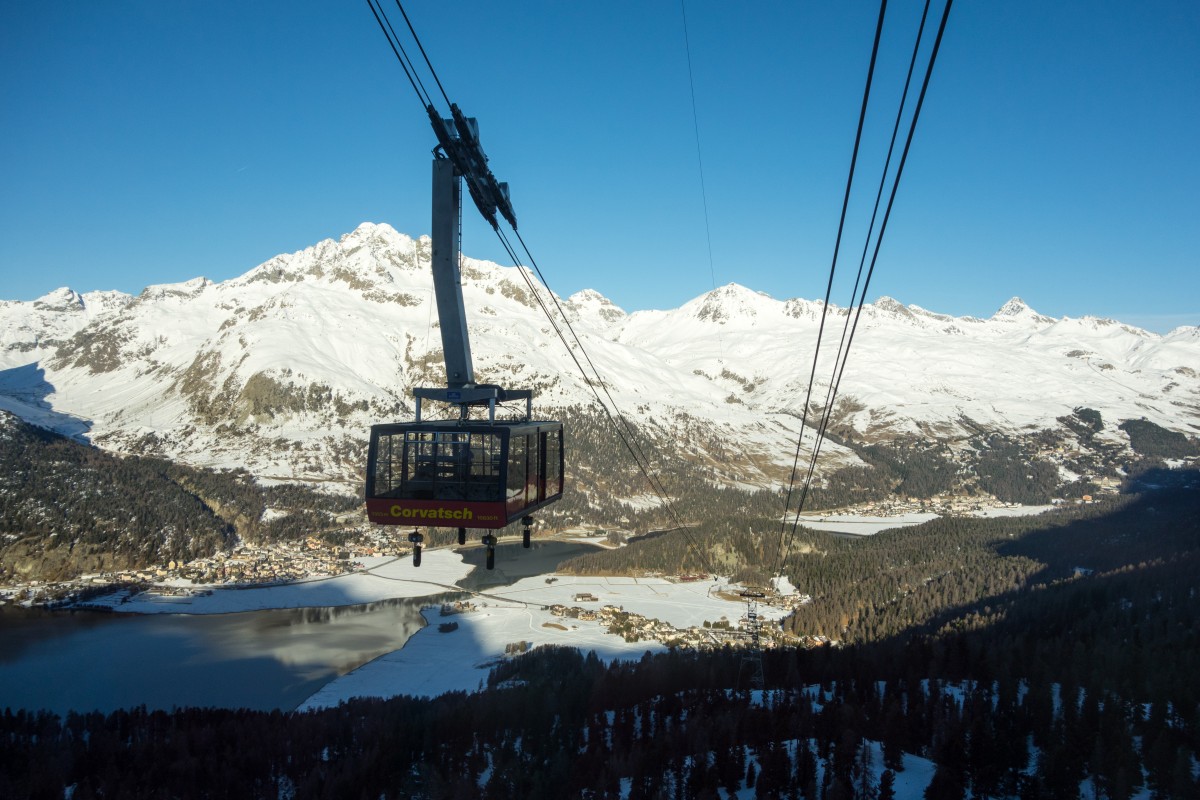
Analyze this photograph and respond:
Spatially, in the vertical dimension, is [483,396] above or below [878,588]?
above

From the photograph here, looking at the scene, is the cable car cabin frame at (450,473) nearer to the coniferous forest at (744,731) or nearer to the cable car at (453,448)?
the cable car at (453,448)

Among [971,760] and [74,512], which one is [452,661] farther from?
[74,512]

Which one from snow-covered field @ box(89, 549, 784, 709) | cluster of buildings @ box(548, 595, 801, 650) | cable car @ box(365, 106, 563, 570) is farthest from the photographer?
cluster of buildings @ box(548, 595, 801, 650)

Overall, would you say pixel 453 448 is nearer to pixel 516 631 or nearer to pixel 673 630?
pixel 673 630

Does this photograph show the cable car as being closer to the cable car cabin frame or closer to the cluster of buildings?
the cable car cabin frame

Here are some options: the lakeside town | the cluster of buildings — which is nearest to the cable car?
the cluster of buildings

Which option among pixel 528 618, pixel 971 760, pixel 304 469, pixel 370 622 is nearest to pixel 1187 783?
pixel 971 760
